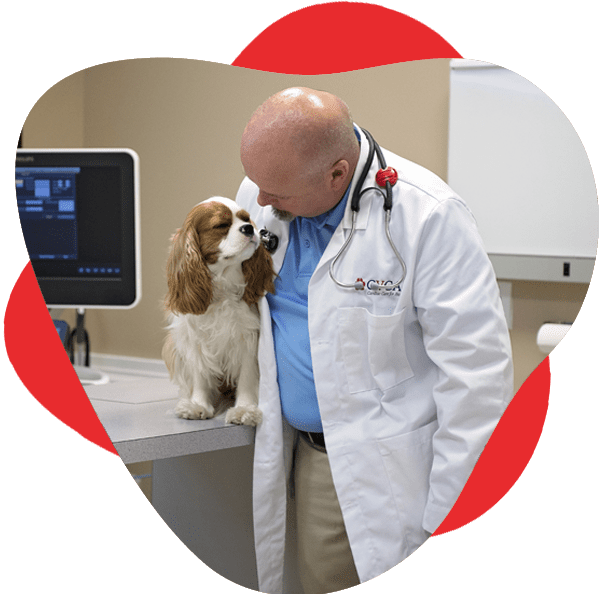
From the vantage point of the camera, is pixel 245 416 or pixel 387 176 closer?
pixel 387 176

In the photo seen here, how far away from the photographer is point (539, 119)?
129cm

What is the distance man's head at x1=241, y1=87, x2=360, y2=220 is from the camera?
1.25 meters

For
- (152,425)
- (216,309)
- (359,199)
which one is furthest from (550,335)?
(152,425)

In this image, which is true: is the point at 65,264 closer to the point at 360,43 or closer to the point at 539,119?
the point at 360,43

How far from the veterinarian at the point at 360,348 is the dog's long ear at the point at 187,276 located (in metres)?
0.15

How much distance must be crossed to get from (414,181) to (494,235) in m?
0.20

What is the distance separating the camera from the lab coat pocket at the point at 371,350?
136 centimetres

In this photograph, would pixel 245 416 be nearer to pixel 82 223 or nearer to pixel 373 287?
pixel 373 287

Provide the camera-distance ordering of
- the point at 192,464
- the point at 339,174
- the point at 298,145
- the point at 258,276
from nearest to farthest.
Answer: the point at 298,145, the point at 339,174, the point at 258,276, the point at 192,464

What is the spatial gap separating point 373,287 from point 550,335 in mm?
361

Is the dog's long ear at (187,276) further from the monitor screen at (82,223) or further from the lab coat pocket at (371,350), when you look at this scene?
the lab coat pocket at (371,350)

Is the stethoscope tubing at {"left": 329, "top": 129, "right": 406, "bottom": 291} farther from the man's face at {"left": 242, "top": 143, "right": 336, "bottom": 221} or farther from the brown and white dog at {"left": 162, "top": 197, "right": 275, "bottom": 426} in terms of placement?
the brown and white dog at {"left": 162, "top": 197, "right": 275, "bottom": 426}

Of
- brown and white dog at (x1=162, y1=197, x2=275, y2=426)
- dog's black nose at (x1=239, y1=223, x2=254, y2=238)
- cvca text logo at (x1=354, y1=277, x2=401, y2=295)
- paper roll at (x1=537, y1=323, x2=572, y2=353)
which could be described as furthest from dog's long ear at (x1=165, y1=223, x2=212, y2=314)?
paper roll at (x1=537, y1=323, x2=572, y2=353)

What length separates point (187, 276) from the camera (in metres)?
1.41
